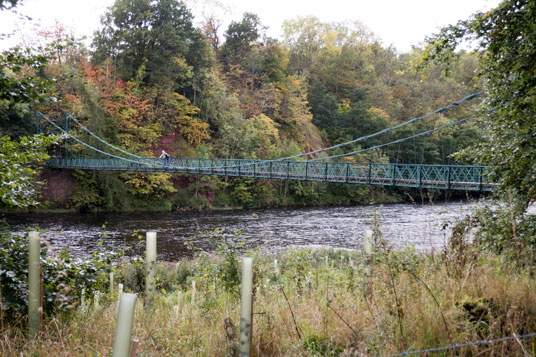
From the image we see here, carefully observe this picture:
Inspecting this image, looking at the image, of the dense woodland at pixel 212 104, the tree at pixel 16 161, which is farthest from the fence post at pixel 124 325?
the dense woodland at pixel 212 104

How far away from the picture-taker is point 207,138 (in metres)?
19.8

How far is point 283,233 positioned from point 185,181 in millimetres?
8526

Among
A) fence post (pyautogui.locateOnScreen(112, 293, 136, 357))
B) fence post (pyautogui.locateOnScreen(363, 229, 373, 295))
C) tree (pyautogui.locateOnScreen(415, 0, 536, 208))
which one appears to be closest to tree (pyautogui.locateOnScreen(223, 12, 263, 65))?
tree (pyautogui.locateOnScreen(415, 0, 536, 208))

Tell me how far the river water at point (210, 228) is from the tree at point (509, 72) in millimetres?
4663

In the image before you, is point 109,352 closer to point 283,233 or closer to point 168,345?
point 168,345

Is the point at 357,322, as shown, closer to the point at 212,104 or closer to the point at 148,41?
the point at 148,41

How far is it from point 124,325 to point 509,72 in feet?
11.2

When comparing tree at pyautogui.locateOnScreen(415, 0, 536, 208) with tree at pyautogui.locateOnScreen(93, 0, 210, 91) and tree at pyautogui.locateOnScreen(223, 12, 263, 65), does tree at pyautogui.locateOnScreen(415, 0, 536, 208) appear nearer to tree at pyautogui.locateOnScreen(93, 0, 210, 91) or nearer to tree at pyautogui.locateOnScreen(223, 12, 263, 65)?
tree at pyautogui.locateOnScreen(93, 0, 210, 91)

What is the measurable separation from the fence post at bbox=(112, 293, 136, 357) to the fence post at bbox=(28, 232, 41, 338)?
3.36 ft

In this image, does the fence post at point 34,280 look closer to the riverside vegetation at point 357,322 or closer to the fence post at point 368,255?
the riverside vegetation at point 357,322

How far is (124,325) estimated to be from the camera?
0.87 metres

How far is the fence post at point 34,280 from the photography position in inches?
66.6

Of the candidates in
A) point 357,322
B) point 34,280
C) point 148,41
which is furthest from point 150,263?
point 148,41

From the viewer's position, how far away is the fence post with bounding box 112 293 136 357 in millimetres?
870
